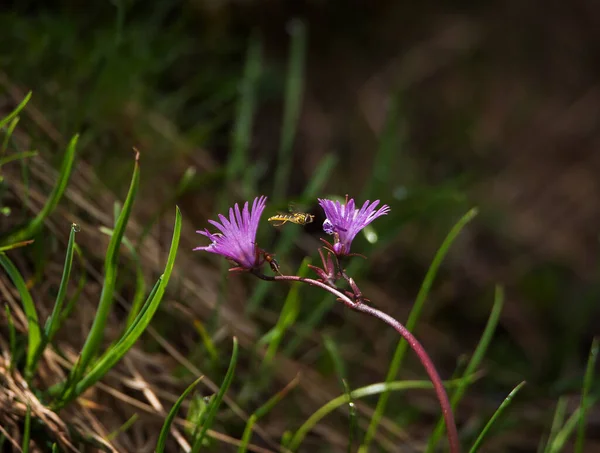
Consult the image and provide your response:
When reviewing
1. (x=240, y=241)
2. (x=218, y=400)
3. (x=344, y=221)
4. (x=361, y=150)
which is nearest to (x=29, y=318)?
(x=218, y=400)

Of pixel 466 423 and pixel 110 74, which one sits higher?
pixel 110 74

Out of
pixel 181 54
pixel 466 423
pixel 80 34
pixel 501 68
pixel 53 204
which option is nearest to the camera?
pixel 53 204

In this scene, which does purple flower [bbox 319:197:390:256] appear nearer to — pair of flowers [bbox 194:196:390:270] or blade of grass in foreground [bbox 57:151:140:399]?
pair of flowers [bbox 194:196:390:270]

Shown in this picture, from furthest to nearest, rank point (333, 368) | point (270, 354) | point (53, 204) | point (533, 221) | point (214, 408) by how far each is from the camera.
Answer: point (533, 221) < point (333, 368) < point (270, 354) < point (53, 204) < point (214, 408)

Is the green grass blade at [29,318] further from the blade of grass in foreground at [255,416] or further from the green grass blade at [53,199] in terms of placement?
the blade of grass in foreground at [255,416]

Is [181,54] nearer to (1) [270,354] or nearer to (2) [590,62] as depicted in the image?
(1) [270,354]

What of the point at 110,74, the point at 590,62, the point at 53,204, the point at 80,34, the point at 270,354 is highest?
the point at 590,62

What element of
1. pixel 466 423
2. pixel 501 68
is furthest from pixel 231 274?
pixel 501 68

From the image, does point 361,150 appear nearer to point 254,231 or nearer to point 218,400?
point 218,400

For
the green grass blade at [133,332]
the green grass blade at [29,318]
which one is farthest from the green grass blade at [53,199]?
the green grass blade at [133,332]
